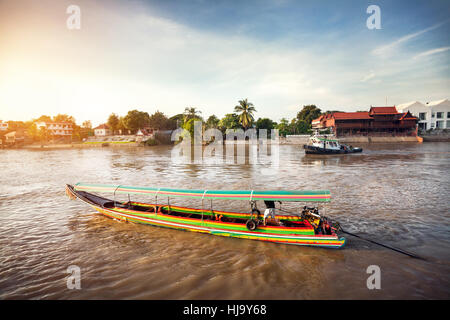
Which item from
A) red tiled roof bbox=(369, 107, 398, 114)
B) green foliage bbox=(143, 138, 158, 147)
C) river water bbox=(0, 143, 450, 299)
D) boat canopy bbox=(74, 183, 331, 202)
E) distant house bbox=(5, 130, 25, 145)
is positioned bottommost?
river water bbox=(0, 143, 450, 299)

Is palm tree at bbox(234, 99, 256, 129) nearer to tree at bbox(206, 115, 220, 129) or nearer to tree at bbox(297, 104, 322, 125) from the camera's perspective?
tree at bbox(206, 115, 220, 129)

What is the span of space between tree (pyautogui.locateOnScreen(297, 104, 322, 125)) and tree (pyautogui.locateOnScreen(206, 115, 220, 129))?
29091mm

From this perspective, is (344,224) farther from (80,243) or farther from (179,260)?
(80,243)

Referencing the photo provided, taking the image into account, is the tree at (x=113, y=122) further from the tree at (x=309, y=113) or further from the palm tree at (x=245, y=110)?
the tree at (x=309, y=113)

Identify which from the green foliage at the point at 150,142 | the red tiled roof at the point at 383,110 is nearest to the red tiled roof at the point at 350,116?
the red tiled roof at the point at 383,110

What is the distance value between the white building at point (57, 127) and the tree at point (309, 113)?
83390 millimetres

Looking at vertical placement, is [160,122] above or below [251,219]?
above

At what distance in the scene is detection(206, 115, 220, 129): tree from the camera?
6317 centimetres

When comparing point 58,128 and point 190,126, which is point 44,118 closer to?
point 58,128

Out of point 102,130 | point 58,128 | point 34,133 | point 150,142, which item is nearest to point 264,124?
point 150,142

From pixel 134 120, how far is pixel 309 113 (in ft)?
184

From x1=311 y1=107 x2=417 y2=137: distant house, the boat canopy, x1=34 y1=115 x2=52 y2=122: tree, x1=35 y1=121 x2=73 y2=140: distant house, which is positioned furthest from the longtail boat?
x1=34 y1=115 x2=52 y2=122: tree

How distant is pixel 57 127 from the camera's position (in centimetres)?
7950

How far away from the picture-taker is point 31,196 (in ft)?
48.3
